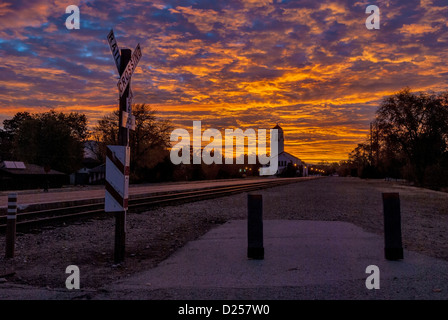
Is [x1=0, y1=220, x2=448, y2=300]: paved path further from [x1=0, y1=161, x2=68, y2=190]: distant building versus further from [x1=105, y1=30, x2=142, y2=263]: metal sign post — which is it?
[x1=0, y1=161, x2=68, y2=190]: distant building

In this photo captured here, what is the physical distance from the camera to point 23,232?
10.2 m

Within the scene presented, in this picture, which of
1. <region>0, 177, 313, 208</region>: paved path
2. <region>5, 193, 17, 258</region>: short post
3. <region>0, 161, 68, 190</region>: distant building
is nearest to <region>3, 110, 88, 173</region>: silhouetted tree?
<region>0, 161, 68, 190</region>: distant building

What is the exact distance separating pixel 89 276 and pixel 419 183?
5291 centimetres

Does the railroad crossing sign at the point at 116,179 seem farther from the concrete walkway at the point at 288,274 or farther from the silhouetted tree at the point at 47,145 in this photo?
the silhouetted tree at the point at 47,145

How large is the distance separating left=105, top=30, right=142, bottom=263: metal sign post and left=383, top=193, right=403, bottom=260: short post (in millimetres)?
4409

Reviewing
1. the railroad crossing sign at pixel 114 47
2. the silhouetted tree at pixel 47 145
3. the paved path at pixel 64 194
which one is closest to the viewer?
the railroad crossing sign at pixel 114 47

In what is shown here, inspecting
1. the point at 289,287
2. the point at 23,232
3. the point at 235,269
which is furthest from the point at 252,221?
the point at 23,232

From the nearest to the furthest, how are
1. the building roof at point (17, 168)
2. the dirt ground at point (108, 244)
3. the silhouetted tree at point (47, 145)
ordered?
1. the dirt ground at point (108, 244)
2. the building roof at point (17, 168)
3. the silhouetted tree at point (47, 145)

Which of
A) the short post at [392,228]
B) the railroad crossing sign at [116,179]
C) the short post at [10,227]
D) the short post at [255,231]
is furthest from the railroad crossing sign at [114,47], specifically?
the short post at [392,228]

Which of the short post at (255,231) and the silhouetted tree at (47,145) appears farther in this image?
the silhouetted tree at (47,145)

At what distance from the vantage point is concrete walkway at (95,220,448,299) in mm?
4384

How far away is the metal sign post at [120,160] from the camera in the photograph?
6527 mm

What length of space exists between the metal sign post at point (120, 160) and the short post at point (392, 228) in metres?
4.41
